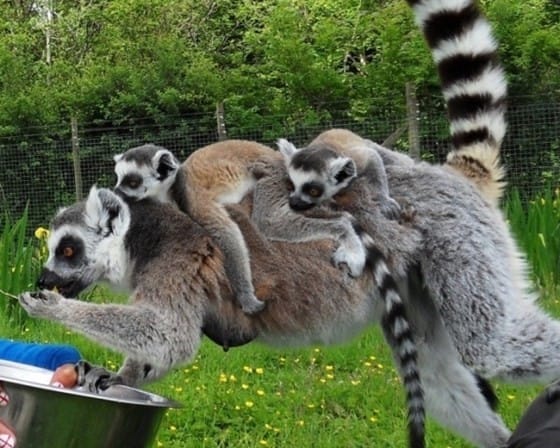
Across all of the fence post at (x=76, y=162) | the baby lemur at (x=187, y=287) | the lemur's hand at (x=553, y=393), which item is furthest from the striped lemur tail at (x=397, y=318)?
the fence post at (x=76, y=162)

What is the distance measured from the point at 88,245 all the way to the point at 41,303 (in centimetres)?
24

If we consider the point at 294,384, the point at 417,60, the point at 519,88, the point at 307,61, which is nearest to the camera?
the point at 294,384

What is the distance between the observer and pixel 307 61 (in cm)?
1270

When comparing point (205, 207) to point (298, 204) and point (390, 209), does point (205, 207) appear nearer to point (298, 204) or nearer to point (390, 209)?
point (298, 204)

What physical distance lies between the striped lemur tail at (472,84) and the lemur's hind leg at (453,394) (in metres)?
0.51

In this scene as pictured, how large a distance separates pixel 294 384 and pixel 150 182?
7.73ft

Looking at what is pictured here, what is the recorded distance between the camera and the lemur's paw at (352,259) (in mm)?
2834

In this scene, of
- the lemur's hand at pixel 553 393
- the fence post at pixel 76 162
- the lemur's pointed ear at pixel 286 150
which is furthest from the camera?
the fence post at pixel 76 162

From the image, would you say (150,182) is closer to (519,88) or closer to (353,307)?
(353,307)

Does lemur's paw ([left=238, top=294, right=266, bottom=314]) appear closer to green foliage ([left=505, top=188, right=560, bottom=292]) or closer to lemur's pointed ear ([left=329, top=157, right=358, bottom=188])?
lemur's pointed ear ([left=329, top=157, right=358, bottom=188])

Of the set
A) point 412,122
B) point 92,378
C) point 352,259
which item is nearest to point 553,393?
point 92,378

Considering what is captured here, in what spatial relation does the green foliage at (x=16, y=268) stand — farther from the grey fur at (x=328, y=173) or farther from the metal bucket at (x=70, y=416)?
the metal bucket at (x=70, y=416)

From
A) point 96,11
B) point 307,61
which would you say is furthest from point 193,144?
point 96,11

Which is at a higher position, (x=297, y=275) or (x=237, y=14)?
(x=237, y=14)
